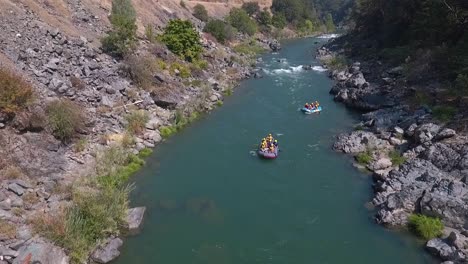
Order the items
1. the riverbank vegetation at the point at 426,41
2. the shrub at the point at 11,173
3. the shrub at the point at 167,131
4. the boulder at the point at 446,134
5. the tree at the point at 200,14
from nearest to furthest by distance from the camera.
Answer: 1. the shrub at the point at 11,173
2. the boulder at the point at 446,134
3. the shrub at the point at 167,131
4. the riverbank vegetation at the point at 426,41
5. the tree at the point at 200,14

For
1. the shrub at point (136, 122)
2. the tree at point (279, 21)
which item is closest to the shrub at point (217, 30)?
the shrub at point (136, 122)

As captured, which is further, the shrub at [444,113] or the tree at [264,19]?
the tree at [264,19]

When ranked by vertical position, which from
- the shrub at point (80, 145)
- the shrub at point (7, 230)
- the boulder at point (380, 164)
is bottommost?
the shrub at point (7, 230)

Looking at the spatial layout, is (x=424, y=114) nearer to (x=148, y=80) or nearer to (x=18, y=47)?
(x=148, y=80)

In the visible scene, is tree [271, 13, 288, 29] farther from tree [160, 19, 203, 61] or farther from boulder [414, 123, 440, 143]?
boulder [414, 123, 440, 143]

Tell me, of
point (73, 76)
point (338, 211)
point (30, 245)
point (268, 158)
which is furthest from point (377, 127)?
point (30, 245)

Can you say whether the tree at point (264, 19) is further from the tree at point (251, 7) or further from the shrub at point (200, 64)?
the shrub at point (200, 64)

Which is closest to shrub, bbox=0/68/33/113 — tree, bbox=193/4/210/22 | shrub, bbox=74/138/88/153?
shrub, bbox=74/138/88/153
